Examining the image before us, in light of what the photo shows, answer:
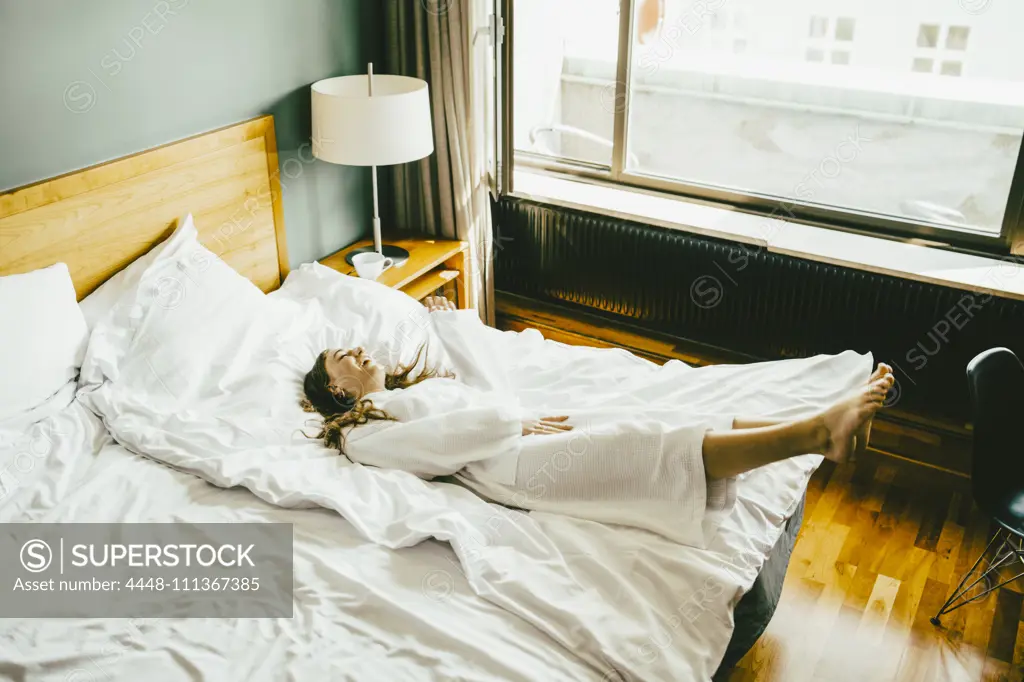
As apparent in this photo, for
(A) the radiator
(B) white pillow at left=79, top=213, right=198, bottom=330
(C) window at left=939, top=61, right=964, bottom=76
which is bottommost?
(A) the radiator

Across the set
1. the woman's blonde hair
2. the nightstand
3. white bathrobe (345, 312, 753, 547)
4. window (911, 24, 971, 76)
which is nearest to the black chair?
white bathrobe (345, 312, 753, 547)

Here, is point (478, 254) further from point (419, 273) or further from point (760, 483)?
point (760, 483)

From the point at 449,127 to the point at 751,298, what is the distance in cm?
128

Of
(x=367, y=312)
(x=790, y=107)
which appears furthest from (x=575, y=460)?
(x=790, y=107)

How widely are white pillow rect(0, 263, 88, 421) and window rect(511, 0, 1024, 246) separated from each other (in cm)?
188

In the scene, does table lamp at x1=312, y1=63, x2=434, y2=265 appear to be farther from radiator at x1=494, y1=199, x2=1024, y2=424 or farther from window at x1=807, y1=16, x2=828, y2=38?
window at x1=807, y1=16, x2=828, y2=38

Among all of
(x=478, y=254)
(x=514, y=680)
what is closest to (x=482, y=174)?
(x=478, y=254)

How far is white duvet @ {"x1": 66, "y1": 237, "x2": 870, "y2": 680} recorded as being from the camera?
61.2 inches

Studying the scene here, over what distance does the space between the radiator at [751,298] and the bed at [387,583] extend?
1024 mm

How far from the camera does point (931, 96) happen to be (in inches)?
135

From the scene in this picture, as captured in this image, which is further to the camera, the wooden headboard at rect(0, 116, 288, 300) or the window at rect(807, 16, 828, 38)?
the window at rect(807, 16, 828, 38)

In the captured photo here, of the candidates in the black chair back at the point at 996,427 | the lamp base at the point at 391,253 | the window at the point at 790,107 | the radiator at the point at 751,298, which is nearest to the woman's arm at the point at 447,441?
the black chair back at the point at 996,427

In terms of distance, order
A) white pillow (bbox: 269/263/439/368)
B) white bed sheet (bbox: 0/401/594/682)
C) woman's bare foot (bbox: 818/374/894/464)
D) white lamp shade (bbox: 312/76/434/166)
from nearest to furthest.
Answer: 1. white bed sheet (bbox: 0/401/594/682)
2. woman's bare foot (bbox: 818/374/894/464)
3. white pillow (bbox: 269/263/439/368)
4. white lamp shade (bbox: 312/76/434/166)

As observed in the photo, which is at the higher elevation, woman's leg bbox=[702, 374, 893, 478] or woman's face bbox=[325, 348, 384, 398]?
woman's leg bbox=[702, 374, 893, 478]
